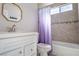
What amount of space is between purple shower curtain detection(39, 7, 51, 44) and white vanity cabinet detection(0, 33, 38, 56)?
0.25 feet

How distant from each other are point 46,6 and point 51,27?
10.4 inches

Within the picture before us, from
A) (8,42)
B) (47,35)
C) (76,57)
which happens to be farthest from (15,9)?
(76,57)

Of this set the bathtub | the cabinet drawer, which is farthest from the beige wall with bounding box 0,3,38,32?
the bathtub

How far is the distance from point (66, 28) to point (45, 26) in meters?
0.25

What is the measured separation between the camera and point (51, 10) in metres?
1.09

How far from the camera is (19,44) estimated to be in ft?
3.29

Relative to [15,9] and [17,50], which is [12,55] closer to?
[17,50]

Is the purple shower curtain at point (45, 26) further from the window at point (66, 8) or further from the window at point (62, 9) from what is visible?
the window at point (66, 8)

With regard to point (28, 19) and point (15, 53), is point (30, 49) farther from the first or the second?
point (28, 19)

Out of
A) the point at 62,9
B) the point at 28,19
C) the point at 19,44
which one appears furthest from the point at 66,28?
the point at 19,44

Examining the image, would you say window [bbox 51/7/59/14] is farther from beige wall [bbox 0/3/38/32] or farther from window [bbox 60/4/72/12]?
beige wall [bbox 0/3/38/32]

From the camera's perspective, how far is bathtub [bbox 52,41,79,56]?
3.24ft

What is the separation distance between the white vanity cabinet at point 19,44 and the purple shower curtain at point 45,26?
78mm

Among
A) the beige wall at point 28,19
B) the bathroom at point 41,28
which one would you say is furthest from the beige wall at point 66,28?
the beige wall at point 28,19
